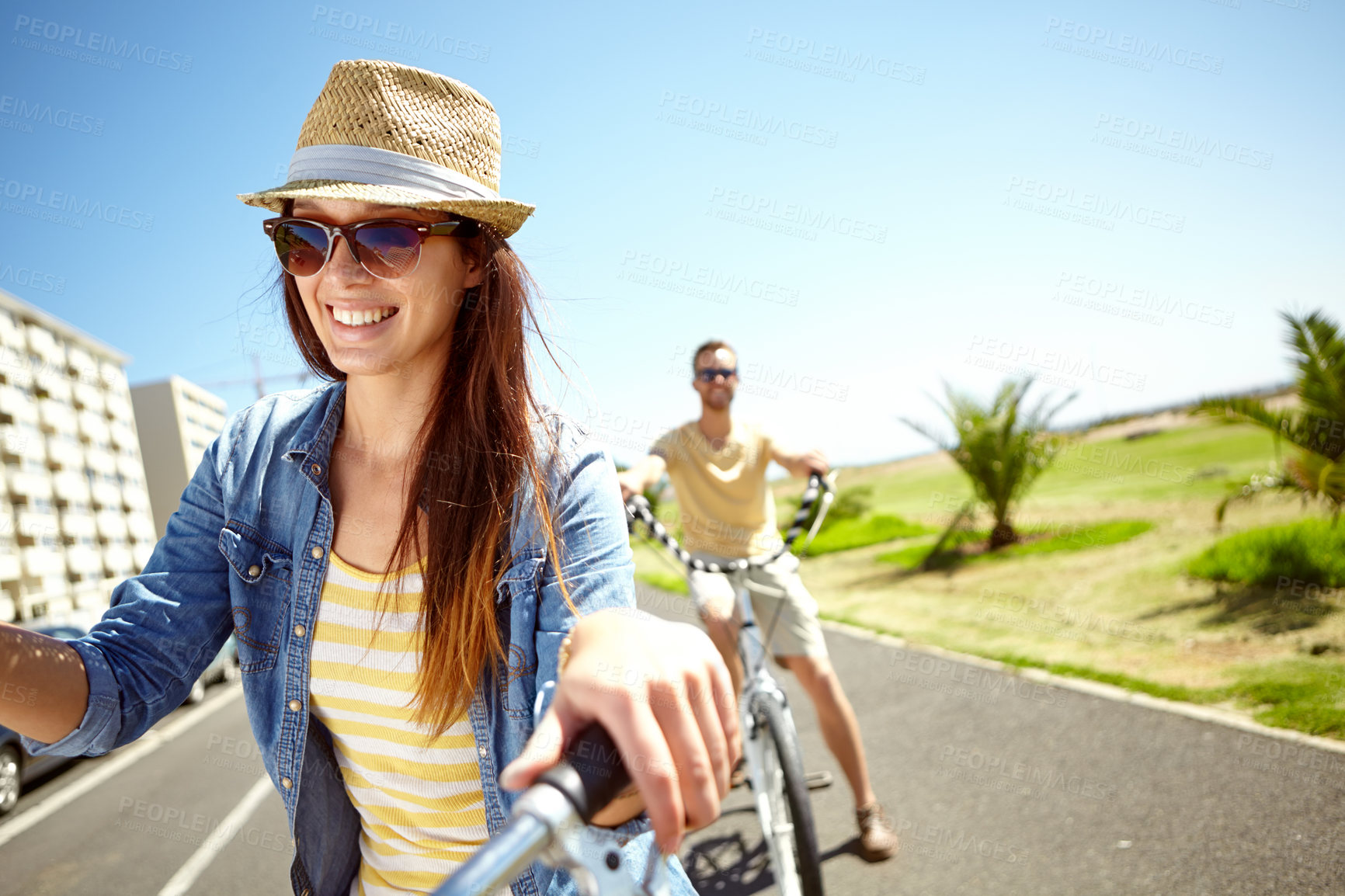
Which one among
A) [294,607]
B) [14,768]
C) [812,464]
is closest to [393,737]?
[294,607]

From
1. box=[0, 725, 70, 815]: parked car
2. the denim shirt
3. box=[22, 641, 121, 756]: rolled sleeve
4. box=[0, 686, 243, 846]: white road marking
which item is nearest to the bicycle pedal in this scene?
the denim shirt

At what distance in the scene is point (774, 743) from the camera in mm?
3594

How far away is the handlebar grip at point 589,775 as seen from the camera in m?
0.67

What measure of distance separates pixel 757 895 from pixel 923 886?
0.84m

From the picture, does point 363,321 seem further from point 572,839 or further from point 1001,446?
point 1001,446

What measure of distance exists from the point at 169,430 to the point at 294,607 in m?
24.9

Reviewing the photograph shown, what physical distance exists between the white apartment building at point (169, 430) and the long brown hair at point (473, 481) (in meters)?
20.5

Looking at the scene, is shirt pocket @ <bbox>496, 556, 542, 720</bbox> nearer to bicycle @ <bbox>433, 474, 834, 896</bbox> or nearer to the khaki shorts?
bicycle @ <bbox>433, 474, 834, 896</bbox>

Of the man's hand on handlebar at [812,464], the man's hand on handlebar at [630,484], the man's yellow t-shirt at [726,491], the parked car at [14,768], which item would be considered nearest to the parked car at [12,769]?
the parked car at [14,768]

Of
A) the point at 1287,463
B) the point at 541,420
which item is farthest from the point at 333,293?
the point at 1287,463

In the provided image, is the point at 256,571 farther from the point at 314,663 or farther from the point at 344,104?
the point at 344,104

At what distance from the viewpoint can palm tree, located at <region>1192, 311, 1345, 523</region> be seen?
732 cm

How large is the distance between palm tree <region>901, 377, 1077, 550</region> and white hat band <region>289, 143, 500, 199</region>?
484 inches

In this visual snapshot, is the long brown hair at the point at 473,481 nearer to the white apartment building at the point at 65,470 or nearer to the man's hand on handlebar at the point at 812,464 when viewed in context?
the man's hand on handlebar at the point at 812,464
